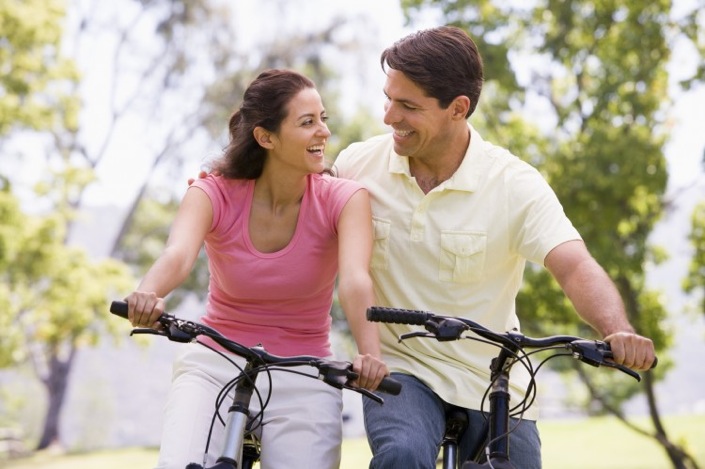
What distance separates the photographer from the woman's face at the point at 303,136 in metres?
4.28

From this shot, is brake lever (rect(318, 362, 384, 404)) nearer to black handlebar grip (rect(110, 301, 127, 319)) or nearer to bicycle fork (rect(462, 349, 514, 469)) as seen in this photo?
bicycle fork (rect(462, 349, 514, 469))

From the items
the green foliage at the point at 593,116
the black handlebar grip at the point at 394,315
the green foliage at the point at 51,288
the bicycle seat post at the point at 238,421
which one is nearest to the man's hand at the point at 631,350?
the black handlebar grip at the point at 394,315

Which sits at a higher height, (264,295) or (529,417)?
(264,295)

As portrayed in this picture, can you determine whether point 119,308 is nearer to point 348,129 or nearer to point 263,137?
point 263,137

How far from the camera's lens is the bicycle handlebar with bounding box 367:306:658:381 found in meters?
3.18

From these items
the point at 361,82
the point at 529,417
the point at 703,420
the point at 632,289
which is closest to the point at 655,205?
the point at 632,289

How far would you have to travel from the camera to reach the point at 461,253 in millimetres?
4121

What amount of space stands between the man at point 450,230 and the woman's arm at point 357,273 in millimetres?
162

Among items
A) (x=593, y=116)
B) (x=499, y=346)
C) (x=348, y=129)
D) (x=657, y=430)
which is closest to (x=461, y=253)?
(x=499, y=346)

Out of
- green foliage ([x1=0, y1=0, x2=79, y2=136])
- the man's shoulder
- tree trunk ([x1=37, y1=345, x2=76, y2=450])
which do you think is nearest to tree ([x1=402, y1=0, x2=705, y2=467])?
green foliage ([x1=0, y1=0, x2=79, y2=136])

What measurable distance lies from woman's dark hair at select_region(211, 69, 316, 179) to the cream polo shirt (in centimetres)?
49

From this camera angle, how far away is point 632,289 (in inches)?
587

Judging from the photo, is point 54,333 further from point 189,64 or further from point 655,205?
point 189,64

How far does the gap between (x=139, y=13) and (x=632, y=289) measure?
2211 cm
